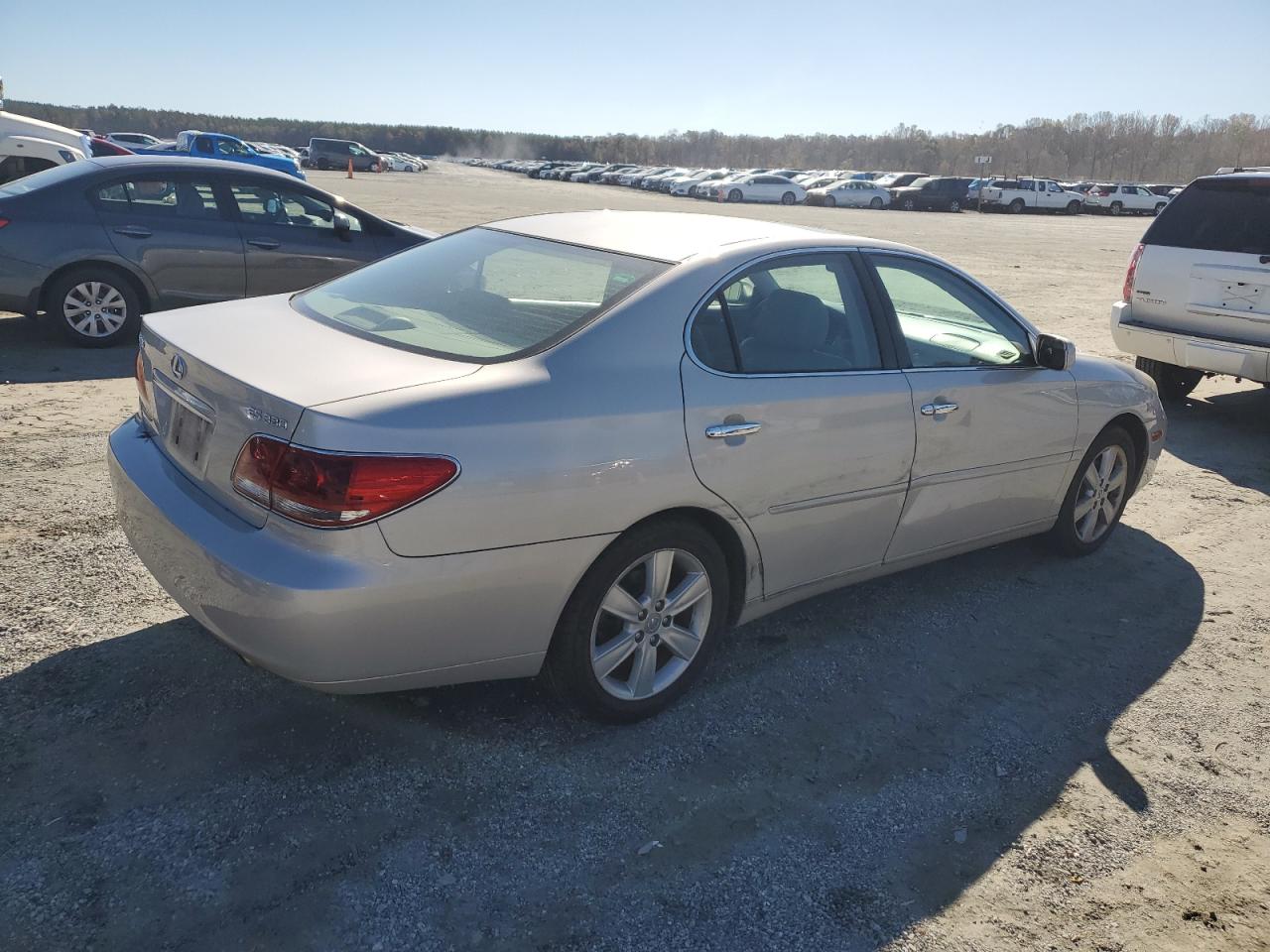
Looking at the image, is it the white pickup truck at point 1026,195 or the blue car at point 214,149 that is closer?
the blue car at point 214,149

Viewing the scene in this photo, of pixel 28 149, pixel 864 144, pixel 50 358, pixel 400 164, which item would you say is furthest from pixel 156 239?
pixel 864 144

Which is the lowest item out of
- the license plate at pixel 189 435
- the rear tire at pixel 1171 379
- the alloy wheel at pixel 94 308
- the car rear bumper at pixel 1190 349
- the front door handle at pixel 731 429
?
the rear tire at pixel 1171 379

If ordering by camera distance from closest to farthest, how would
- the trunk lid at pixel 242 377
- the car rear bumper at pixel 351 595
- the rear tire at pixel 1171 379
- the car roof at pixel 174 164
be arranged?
1. the car rear bumper at pixel 351 595
2. the trunk lid at pixel 242 377
3. the car roof at pixel 174 164
4. the rear tire at pixel 1171 379

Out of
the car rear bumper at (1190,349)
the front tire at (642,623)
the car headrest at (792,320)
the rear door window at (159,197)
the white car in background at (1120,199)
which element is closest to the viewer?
the front tire at (642,623)

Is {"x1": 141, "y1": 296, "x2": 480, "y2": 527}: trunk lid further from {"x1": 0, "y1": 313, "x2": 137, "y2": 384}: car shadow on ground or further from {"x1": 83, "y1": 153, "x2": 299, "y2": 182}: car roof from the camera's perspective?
{"x1": 83, "y1": 153, "x2": 299, "y2": 182}: car roof

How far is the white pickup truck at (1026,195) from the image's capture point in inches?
1938

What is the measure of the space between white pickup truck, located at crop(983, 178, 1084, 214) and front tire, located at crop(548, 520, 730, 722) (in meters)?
50.7

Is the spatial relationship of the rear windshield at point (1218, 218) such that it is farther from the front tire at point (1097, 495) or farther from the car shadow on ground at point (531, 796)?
the car shadow on ground at point (531, 796)

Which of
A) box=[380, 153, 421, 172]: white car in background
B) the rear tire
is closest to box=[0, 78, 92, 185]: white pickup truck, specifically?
Result: the rear tire

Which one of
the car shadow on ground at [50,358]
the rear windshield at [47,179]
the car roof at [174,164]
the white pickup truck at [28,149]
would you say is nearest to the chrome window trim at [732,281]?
the car shadow on ground at [50,358]

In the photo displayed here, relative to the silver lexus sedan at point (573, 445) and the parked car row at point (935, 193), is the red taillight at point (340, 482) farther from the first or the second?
the parked car row at point (935, 193)

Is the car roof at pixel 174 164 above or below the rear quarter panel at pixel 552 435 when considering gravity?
above

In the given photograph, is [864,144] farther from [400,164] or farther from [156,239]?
[156,239]

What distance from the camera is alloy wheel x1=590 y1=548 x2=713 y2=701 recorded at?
3305 millimetres
